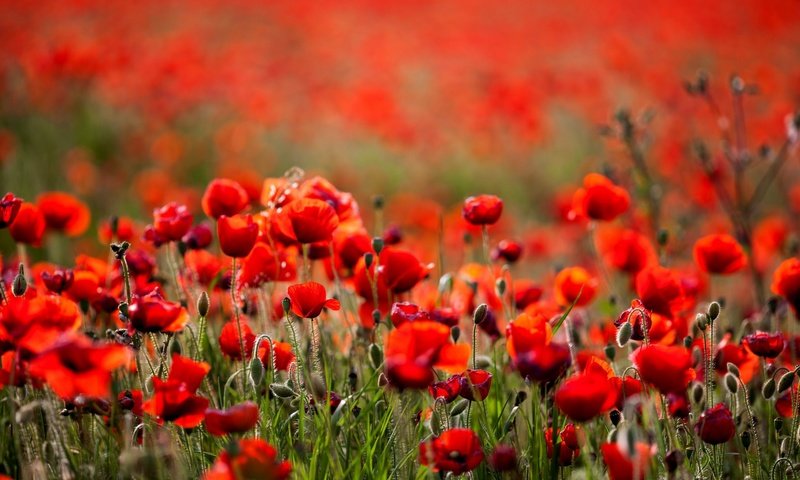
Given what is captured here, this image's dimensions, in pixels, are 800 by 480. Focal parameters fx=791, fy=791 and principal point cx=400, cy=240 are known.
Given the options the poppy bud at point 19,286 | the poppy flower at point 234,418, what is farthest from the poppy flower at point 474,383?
the poppy bud at point 19,286

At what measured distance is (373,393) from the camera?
1.72m

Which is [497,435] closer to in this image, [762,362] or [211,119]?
[762,362]

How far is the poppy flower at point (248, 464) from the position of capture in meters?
1.04

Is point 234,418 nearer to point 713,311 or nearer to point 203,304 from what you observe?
point 203,304

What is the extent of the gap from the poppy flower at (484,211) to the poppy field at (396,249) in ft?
0.04

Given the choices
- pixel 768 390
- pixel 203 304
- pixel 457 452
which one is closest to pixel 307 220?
pixel 203 304

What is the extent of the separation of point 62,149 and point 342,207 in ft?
15.7

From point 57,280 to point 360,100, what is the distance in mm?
4687

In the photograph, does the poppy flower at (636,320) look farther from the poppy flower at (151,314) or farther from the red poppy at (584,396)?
the poppy flower at (151,314)

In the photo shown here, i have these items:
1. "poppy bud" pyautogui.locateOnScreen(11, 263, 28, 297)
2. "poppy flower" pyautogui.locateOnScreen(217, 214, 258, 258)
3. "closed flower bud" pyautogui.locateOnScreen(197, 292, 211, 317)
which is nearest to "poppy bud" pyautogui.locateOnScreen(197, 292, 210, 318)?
"closed flower bud" pyautogui.locateOnScreen(197, 292, 211, 317)

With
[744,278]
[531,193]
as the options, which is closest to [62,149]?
[531,193]

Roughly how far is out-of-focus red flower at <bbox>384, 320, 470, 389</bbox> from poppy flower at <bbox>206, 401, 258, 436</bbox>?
0.69ft

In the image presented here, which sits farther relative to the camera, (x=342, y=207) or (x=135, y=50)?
(x=135, y=50)

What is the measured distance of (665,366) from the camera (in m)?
1.18
